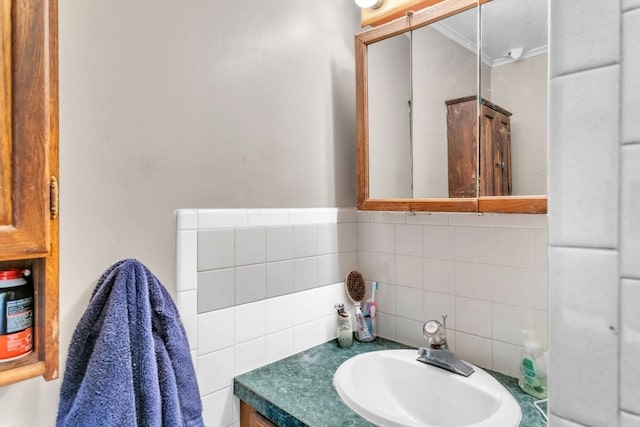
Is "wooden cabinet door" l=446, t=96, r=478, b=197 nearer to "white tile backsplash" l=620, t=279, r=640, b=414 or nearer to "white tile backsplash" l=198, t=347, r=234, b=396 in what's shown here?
"white tile backsplash" l=620, t=279, r=640, b=414

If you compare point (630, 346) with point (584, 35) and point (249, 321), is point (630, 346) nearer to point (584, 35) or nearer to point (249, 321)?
point (584, 35)

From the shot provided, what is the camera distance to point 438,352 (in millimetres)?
1153

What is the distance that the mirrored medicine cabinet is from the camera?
93 cm

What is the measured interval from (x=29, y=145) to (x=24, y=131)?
0.08 feet

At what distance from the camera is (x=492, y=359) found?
1.14 meters

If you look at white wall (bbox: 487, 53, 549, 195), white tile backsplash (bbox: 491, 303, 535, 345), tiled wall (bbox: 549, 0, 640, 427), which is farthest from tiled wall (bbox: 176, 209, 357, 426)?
tiled wall (bbox: 549, 0, 640, 427)

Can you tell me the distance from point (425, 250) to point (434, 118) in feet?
1.53

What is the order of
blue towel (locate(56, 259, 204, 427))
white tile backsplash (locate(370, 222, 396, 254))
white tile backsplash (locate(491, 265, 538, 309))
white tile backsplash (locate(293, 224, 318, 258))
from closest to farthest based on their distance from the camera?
blue towel (locate(56, 259, 204, 427)) → white tile backsplash (locate(491, 265, 538, 309)) → white tile backsplash (locate(293, 224, 318, 258)) → white tile backsplash (locate(370, 222, 396, 254))

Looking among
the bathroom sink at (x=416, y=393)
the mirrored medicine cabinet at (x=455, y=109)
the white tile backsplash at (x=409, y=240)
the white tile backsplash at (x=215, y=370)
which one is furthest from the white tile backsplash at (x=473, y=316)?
the white tile backsplash at (x=215, y=370)

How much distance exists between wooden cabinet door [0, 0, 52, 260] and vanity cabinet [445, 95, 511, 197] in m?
1.00

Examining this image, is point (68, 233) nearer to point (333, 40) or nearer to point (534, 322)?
point (333, 40)

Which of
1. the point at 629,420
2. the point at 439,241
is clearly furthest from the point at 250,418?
the point at 629,420

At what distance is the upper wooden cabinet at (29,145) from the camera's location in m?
0.61

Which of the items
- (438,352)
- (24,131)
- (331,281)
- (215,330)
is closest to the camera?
(24,131)
